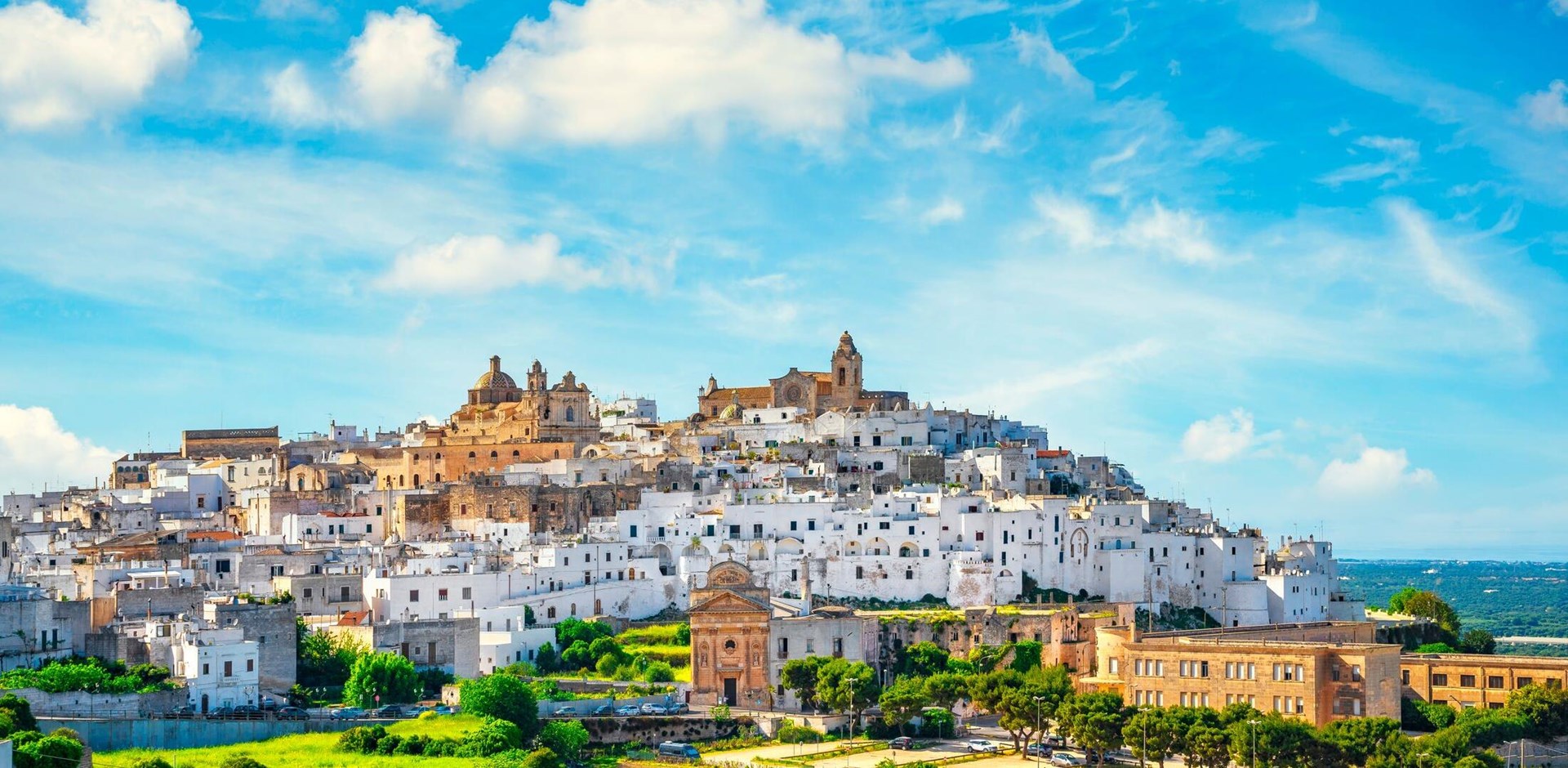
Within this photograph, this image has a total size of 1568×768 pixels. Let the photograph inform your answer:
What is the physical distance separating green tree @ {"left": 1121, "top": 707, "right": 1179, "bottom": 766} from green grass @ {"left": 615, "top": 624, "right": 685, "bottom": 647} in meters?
16.3

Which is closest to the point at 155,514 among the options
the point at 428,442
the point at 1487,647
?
the point at 428,442

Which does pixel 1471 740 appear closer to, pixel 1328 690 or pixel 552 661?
pixel 1328 690

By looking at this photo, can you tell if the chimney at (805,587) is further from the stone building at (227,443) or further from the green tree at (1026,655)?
the stone building at (227,443)

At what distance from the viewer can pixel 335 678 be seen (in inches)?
2413

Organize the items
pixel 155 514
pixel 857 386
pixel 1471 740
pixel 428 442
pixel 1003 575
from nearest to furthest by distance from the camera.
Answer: pixel 1471 740
pixel 1003 575
pixel 155 514
pixel 428 442
pixel 857 386

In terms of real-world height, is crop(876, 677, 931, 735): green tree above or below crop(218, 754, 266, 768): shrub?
above

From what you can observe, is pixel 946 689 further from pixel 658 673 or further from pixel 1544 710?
pixel 1544 710

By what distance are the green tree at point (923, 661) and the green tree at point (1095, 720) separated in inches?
294

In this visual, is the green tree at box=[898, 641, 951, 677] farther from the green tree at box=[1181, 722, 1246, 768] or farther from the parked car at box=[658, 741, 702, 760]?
the green tree at box=[1181, 722, 1246, 768]

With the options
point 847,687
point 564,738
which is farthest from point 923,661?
point 564,738

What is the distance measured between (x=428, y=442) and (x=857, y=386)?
1916 centimetres

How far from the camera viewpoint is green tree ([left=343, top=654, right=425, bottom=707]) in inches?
2330

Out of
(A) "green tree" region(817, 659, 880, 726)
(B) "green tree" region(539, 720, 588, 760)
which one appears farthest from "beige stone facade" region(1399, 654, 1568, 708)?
(B) "green tree" region(539, 720, 588, 760)

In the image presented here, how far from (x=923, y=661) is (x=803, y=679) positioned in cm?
507
